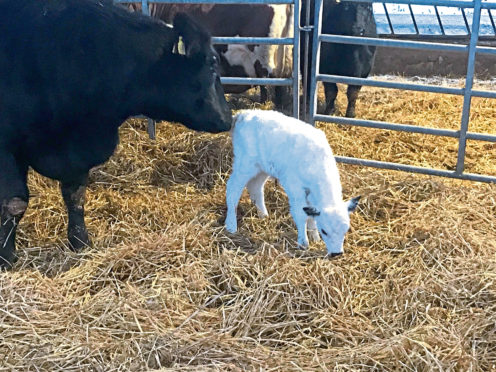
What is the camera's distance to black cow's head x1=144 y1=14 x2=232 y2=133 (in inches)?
143

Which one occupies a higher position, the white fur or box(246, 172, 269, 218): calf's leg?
the white fur

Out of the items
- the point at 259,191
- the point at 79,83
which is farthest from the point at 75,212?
the point at 259,191

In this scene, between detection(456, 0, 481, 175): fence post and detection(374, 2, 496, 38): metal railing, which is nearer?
detection(456, 0, 481, 175): fence post

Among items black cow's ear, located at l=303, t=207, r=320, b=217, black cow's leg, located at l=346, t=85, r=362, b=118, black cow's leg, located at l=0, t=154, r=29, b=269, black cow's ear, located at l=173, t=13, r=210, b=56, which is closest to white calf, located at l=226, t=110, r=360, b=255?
black cow's ear, located at l=303, t=207, r=320, b=217

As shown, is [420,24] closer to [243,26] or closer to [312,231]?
[243,26]

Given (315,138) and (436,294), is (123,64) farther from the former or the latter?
(436,294)

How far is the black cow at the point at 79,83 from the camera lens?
3434 mm

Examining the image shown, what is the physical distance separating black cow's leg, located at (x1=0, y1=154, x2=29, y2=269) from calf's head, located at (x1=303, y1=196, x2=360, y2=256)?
1.68 metres

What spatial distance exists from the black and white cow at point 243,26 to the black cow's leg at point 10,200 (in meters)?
3.19

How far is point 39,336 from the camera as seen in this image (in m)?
2.90

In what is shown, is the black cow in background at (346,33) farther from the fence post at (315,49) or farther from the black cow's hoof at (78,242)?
the black cow's hoof at (78,242)

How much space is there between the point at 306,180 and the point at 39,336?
176 centimetres

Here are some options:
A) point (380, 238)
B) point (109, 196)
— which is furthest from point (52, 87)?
point (380, 238)

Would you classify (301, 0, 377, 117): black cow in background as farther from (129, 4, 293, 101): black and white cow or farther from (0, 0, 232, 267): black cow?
(0, 0, 232, 267): black cow
